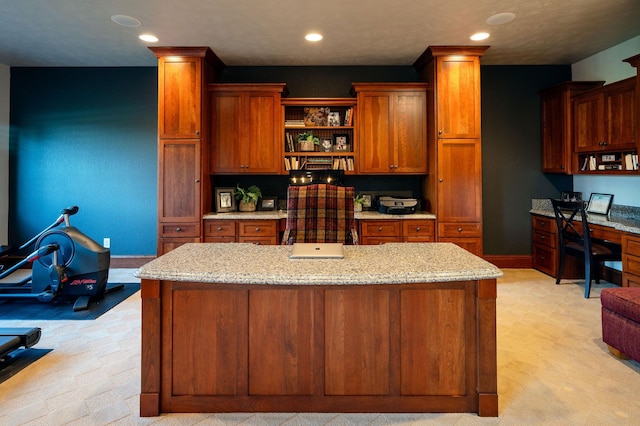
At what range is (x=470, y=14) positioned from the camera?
3430mm

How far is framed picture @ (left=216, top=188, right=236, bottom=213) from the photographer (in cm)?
458

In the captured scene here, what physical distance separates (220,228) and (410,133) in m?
2.47

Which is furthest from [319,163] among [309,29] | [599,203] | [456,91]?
[599,203]

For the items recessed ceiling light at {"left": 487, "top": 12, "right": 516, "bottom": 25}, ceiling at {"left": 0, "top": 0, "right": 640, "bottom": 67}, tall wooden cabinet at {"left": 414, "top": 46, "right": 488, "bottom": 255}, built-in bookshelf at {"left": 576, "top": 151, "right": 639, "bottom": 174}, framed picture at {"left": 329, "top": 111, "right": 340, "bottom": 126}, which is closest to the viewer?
ceiling at {"left": 0, "top": 0, "right": 640, "bottom": 67}

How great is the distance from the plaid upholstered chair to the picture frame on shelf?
2.06 meters

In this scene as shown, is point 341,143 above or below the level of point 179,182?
above

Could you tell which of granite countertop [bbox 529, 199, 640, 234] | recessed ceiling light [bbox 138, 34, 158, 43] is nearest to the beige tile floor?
granite countertop [bbox 529, 199, 640, 234]

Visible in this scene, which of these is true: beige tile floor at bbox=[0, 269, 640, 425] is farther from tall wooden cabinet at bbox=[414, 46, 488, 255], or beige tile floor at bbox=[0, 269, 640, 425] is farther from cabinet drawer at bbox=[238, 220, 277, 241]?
cabinet drawer at bbox=[238, 220, 277, 241]

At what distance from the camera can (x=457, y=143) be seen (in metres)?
4.24

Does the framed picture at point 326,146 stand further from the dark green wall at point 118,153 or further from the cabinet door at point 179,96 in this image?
the dark green wall at point 118,153

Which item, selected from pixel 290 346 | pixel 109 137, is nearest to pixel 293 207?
pixel 290 346

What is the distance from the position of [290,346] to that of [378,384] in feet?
1.51

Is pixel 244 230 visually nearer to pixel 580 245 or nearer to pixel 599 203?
pixel 580 245

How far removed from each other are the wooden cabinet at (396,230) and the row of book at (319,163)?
80cm
